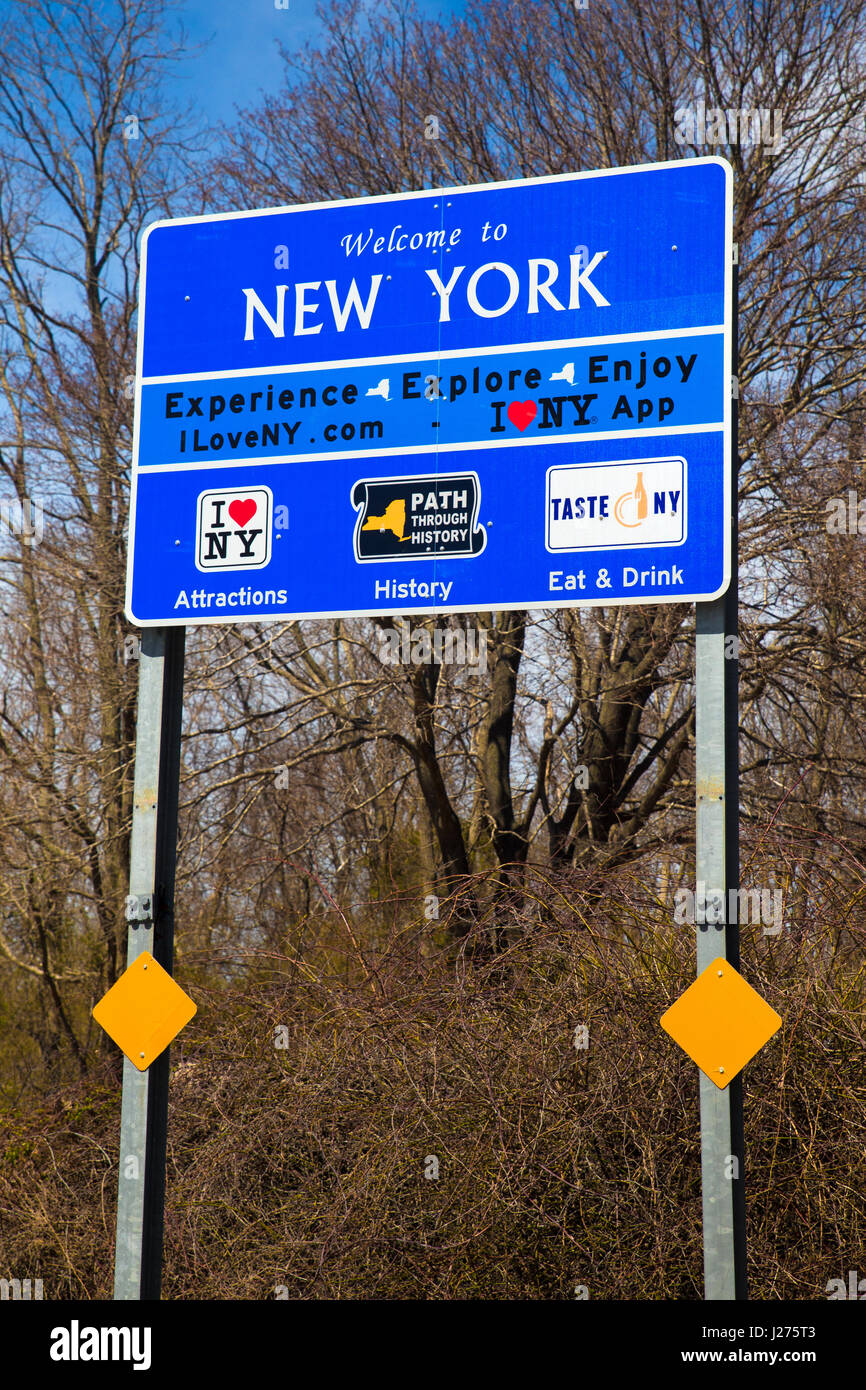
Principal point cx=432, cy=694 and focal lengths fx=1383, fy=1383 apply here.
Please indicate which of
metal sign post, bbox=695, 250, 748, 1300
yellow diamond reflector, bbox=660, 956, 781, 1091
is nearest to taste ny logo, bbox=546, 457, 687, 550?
metal sign post, bbox=695, 250, 748, 1300

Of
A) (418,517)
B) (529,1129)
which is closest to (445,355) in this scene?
(418,517)

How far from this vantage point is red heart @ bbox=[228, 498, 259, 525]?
244 inches

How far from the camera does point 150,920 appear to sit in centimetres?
589

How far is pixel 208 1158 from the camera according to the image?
26.6 ft

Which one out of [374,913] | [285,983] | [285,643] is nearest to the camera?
[285,983]

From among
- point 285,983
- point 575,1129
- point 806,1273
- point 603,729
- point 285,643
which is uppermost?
point 285,643

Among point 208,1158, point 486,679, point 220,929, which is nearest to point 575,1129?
point 208,1158

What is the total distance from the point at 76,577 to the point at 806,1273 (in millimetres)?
10277

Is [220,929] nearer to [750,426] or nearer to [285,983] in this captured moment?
[285,983]

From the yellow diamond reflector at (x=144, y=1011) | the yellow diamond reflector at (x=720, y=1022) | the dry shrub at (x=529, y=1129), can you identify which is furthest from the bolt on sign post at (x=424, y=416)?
the dry shrub at (x=529, y=1129)

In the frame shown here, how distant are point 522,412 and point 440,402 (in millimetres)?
383

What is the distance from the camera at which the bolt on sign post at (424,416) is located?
5672mm

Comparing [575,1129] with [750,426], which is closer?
[575,1129]

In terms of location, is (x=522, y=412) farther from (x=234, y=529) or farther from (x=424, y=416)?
(x=234, y=529)
